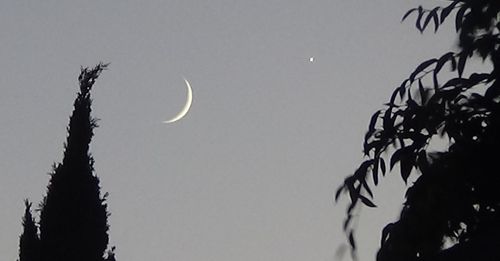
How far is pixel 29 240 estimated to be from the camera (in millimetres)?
12188

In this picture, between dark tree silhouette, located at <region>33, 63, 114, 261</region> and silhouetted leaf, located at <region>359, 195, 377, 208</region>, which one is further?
dark tree silhouette, located at <region>33, 63, 114, 261</region>

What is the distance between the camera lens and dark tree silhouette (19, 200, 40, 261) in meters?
12.0

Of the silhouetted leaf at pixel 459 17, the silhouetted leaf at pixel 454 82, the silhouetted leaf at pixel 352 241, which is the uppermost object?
the silhouetted leaf at pixel 459 17

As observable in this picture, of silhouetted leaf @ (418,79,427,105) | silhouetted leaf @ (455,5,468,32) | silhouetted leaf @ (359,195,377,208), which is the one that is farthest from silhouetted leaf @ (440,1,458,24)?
silhouetted leaf @ (359,195,377,208)

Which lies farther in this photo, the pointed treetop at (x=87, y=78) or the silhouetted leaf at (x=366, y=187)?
the pointed treetop at (x=87, y=78)

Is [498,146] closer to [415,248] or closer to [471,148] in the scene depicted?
[471,148]

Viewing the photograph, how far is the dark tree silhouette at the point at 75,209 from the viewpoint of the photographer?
1213 centimetres

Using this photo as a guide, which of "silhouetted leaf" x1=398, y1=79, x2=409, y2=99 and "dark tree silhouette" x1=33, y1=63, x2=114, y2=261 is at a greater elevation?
"dark tree silhouette" x1=33, y1=63, x2=114, y2=261

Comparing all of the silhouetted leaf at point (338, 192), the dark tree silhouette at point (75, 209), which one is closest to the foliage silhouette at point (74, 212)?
the dark tree silhouette at point (75, 209)

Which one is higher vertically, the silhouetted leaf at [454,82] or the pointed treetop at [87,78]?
the pointed treetop at [87,78]

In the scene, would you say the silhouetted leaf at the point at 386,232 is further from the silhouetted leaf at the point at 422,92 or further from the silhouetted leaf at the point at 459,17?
the silhouetted leaf at the point at 459,17

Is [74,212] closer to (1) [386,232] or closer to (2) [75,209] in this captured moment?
(2) [75,209]

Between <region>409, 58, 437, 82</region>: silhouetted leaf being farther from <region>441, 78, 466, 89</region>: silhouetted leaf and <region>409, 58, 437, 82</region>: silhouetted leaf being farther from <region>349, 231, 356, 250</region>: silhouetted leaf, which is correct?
<region>349, 231, 356, 250</region>: silhouetted leaf

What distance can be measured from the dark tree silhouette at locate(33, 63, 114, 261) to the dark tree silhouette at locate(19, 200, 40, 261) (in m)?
0.09
